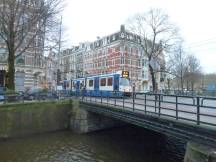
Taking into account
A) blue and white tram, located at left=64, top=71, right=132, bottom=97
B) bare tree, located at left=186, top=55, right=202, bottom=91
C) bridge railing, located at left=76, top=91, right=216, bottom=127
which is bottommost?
bridge railing, located at left=76, top=91, right=216, bottom=127

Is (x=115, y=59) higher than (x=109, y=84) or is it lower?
higher

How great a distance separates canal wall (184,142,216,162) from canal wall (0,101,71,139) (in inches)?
549

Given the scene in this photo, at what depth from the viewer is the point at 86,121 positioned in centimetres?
2189

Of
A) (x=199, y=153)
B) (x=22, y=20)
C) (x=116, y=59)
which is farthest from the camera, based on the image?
(x=116, y=59)

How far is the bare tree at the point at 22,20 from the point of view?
2372 cm

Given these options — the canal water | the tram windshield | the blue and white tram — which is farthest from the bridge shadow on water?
the tram windshield

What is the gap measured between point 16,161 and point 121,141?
24.2 feet

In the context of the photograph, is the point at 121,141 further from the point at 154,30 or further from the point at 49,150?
the point at 154,30

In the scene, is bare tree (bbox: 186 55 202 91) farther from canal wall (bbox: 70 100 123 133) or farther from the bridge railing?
the bridge railing

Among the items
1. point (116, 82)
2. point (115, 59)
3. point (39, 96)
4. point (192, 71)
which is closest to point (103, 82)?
point (116, 82)

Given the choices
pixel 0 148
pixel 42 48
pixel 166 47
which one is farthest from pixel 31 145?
pixel 166 47

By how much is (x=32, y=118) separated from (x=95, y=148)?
675cm

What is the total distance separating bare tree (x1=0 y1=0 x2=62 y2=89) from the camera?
23719mm

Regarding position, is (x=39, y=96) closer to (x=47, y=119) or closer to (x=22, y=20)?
(x=47, y=119)
